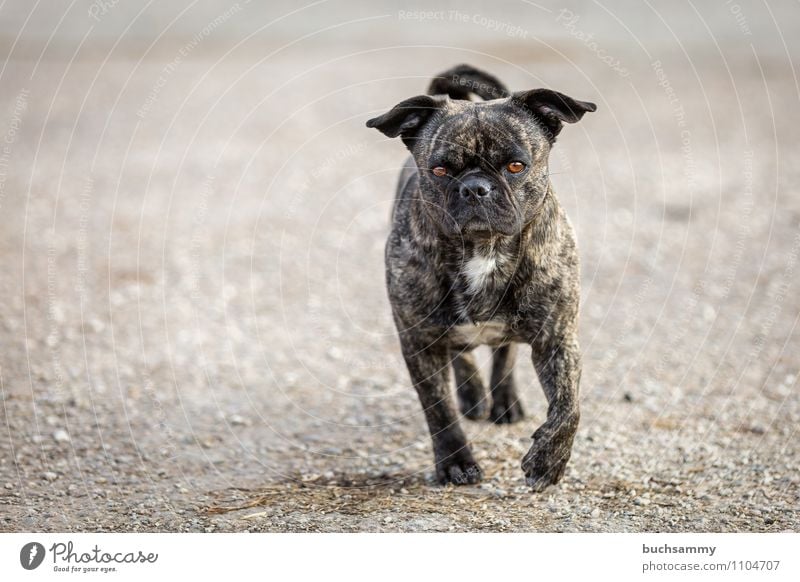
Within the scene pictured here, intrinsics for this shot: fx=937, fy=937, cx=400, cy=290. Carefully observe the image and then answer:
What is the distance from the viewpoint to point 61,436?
21.5 feet

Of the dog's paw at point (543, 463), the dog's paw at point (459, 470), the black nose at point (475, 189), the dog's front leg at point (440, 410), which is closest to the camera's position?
the black nose at point (475, 189)

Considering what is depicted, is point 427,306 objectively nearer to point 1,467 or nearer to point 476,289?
point 476,289

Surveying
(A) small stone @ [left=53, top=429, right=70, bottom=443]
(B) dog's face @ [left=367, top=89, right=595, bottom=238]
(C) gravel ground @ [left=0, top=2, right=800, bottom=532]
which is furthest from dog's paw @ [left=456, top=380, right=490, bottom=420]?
(A) small stone @ [left=53, top=429, right=70, bottom=443]

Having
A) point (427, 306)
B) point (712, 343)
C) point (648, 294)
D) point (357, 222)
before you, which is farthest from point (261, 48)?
point (427, 306)

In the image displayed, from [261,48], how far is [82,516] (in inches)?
603

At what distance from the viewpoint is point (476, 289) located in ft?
17.1

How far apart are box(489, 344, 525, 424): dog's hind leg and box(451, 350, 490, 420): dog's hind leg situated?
0.07 meters

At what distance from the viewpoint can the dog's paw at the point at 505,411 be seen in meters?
6.74

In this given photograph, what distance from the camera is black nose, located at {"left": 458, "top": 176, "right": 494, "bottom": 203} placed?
15.8ft
